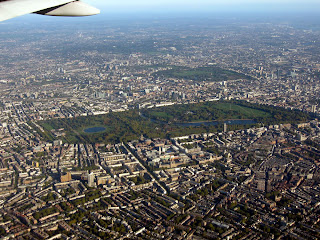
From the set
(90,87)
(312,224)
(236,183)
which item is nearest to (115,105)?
(90,87)

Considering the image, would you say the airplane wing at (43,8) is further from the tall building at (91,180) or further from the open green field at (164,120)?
the open green field at (164,120)

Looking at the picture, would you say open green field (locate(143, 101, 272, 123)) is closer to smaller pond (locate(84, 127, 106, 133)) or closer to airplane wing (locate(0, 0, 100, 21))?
smaller pond (locate(84, 127, 106, 133))

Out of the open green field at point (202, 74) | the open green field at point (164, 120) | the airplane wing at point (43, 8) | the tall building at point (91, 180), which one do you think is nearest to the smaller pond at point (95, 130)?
the open green field at point (164, 120)

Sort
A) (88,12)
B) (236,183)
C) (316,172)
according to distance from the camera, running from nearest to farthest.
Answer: (88,12) → (236,183) → (316,172)

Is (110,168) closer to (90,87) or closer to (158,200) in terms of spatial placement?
(158,200)

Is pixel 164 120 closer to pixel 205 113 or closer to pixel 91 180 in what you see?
pixel 205 113

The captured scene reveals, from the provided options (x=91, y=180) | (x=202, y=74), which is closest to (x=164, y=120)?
(x=91, y=180)

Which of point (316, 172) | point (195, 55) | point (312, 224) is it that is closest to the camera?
point (312, 224)
